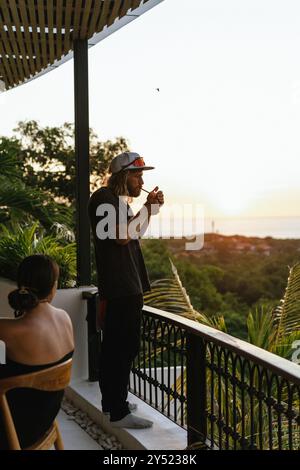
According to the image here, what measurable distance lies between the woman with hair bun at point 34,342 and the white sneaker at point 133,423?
1215 mm

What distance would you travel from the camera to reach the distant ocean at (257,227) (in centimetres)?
2931

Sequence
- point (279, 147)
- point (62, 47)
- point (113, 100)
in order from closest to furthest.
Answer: point (62, 47) < point (113, 100) < point (279, 147)

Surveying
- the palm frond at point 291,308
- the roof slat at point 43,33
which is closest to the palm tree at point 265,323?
the palm frond at point 291,308

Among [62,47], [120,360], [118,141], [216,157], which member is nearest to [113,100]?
[118,141]

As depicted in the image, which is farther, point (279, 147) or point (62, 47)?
point (279, 147)

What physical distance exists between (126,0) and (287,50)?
26.7 meters

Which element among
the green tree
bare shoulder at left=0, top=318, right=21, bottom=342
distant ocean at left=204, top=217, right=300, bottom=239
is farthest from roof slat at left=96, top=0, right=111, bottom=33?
distant ocean at left=204, top=217, right=300, bottom=239

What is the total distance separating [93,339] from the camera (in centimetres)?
533

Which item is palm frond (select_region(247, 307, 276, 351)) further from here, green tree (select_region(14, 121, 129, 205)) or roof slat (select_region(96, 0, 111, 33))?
green tree (select_region(14, 121, 129, 205))

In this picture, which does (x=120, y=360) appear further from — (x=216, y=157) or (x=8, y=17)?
(x=216, y=157)

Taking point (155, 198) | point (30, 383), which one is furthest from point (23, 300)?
point (155, 198)

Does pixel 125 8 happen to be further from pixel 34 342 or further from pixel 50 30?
pixel 34 342

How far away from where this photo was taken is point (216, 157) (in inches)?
1189

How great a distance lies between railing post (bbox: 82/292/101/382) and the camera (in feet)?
17.3
